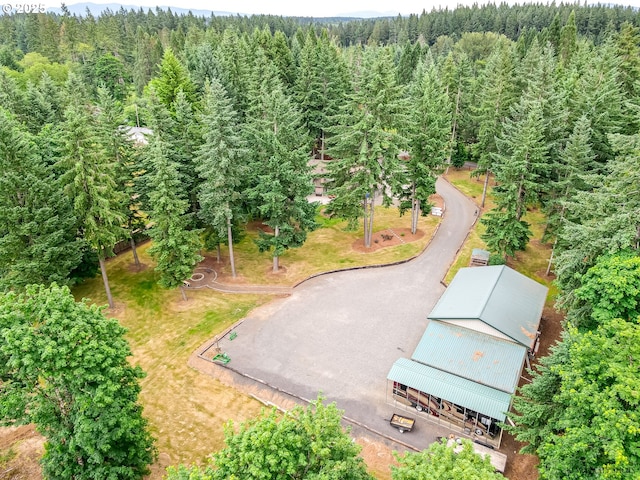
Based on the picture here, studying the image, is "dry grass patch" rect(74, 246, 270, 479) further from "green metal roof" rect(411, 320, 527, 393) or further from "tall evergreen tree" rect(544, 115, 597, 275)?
"tall evergreen tree" rect(544, 115, 597, 275)

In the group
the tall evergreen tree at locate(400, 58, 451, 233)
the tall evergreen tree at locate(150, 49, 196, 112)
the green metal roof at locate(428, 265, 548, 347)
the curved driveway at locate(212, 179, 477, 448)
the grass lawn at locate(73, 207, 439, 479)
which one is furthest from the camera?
the tall evergreen tree at locate(150, 49, 196, 112)

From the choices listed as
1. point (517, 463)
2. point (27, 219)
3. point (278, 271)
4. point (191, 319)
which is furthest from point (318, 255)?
point (517, 463)

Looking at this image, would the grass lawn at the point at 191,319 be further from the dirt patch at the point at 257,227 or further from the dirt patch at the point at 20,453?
the dirt patch at the point at 20,453

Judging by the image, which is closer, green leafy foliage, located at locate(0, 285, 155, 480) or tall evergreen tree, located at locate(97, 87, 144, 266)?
green leafy foliage, located at locate(0, 285, 155, 480)

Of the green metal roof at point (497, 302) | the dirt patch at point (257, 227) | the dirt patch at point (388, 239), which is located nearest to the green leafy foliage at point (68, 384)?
the green metal roof at point (497, 302)

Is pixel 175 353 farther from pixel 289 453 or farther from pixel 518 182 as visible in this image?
pixel 518 182

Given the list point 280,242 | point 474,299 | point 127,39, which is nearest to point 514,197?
point 474,299

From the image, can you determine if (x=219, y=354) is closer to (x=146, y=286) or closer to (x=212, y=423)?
(x=212, y=423)

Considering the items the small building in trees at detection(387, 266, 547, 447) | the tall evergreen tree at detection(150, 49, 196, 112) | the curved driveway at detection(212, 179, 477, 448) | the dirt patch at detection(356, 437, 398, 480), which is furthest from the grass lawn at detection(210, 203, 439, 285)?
the tall evergreen tree at detection(150, 49, 196, 112)
